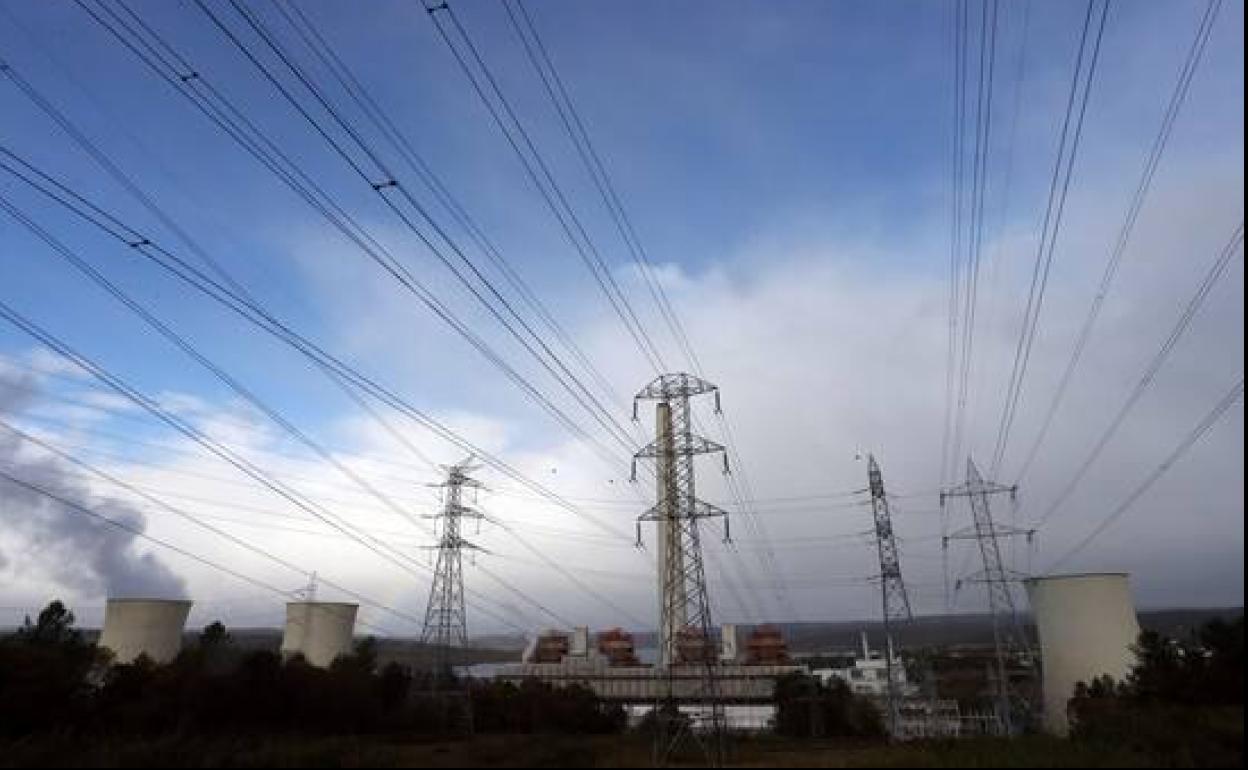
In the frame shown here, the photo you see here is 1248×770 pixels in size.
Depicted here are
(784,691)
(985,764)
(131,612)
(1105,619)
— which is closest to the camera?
(985,764)

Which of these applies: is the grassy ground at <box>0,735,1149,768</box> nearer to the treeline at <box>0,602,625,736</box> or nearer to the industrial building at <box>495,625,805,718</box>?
the treeline at <box>0,602,625,736</box>

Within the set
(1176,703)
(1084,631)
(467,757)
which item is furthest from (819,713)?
(467,757)

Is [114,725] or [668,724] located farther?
[114,725]

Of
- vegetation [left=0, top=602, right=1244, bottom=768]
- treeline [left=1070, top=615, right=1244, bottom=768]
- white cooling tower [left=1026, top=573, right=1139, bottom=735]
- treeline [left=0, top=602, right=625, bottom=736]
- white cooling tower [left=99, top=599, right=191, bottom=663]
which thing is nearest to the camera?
treeline [left=1070, top=615, right=1244, bottom=768]

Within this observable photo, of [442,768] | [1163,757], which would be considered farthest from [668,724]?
[1163,757]

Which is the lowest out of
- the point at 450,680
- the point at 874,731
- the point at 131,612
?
the point at 874,731

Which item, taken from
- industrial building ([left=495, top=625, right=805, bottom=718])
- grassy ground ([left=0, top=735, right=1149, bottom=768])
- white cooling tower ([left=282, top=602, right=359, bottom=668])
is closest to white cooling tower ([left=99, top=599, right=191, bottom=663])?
white cooling tower ([left=282, top=602, right=359, bottom=668])

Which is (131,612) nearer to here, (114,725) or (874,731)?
(114,725)
